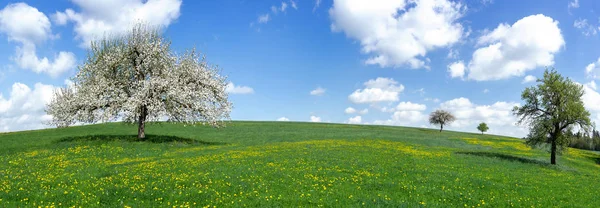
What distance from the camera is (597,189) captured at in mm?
26906

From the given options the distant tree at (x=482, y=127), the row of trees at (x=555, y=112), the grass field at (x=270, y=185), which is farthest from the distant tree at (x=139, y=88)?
the distant tree at (x=482, y=127)

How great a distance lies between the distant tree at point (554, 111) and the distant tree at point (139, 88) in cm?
3821

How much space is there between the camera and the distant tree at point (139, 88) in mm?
Result: 45188

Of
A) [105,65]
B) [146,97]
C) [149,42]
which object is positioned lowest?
[146,97]

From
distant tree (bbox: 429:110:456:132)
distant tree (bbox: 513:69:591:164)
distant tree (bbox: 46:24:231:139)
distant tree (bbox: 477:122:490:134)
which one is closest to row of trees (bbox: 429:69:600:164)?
distant tree (bbox: 513:69:591:164)

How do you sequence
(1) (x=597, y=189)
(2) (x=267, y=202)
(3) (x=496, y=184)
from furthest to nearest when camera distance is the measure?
(1) (x=597, y=189)
(3) (x=496, y=184)
(2) (x=267, y=202)

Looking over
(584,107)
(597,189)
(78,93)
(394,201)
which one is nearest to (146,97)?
(78,93)

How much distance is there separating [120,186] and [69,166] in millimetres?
12507

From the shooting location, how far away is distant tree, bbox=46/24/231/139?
1779 inches

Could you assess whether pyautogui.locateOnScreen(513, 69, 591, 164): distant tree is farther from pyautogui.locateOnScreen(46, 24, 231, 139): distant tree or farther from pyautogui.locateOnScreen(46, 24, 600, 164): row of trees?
pyautogui.locateOnScreen(46, 24, 231, 139): distant tree

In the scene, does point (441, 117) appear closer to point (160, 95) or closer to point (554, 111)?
point (554, 111)

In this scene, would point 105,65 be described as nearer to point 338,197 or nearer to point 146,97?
point 146,97

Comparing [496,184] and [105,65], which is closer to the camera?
[496,184]

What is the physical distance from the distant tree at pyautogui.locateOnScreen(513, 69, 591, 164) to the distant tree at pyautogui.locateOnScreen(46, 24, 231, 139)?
38.2m
